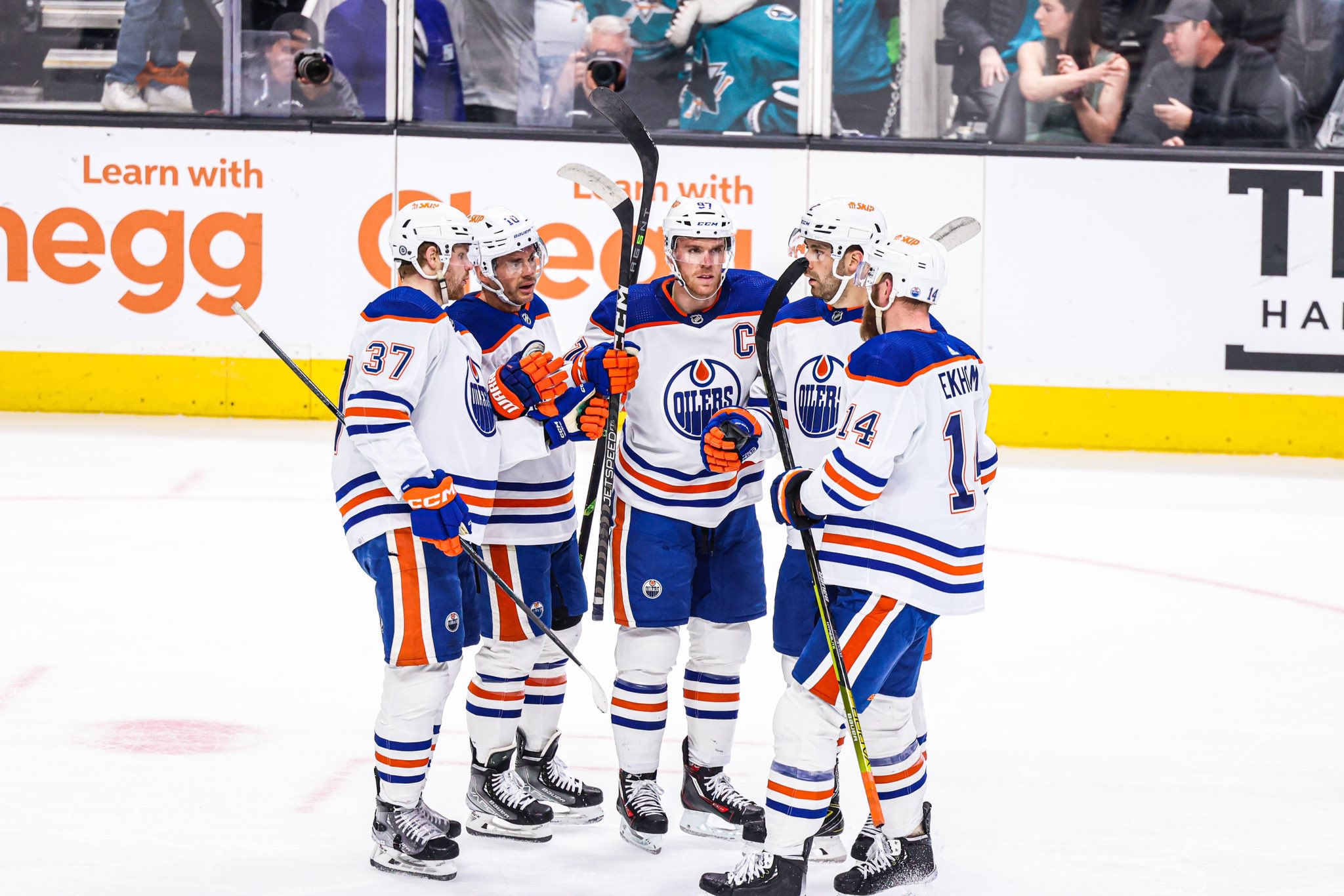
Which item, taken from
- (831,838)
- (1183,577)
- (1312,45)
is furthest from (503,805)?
(1312,45)

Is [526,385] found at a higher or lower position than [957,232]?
lower

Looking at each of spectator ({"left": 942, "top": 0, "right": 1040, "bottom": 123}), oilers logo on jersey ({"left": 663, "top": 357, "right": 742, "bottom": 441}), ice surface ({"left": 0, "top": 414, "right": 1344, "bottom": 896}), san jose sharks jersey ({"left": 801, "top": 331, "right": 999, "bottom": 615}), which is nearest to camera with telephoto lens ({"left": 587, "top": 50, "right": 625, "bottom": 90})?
spectator ({"left": 942, "top": 0, "right": 1040, "bottom": 123})

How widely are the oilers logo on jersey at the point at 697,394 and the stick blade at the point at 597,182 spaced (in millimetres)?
488

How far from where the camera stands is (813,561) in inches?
109

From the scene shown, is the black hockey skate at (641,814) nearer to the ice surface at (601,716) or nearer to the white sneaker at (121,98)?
the ice surface at (601,716)

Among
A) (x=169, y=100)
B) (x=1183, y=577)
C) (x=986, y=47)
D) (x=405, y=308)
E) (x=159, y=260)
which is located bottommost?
(x=1183, y=577)

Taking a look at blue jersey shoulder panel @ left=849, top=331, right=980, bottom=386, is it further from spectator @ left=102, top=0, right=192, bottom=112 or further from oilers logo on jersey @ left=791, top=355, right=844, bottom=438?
spectator @ left=102, top=0, right=192, bottom=112

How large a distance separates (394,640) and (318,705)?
38.8 inches

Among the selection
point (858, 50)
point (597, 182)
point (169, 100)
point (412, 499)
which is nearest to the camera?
point (412, 499)

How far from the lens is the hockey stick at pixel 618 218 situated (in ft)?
10.7

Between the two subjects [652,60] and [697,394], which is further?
[652,60]

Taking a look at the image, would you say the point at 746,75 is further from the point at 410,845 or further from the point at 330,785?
the point at 410,845

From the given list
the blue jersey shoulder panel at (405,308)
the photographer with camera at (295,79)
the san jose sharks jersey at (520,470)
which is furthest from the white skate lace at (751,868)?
the photographer with camera at (295,79)

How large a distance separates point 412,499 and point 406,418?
0.13 meters
